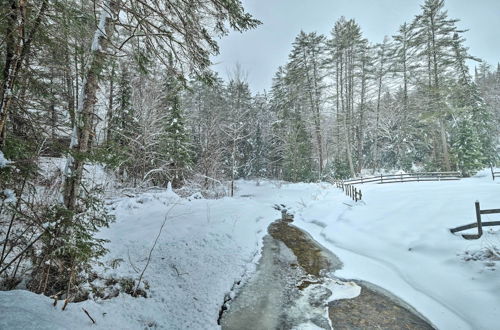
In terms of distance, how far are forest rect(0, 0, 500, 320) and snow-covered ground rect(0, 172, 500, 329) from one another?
700 mm

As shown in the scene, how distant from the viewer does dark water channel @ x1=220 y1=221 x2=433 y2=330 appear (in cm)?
466

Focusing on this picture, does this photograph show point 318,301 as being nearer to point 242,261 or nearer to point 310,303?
point 310,303

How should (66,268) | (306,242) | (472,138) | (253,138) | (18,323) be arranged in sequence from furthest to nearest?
(253,138)
(472,138)
(306,242)
(66,268)
(18,323)

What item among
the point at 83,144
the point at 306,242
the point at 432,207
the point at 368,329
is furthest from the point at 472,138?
the point at 83,144

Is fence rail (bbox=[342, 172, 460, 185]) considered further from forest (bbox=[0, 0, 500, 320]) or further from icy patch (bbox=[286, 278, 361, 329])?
icy patch (bbox=[286, 278, 361, 329])

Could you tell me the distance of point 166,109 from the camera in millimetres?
17922

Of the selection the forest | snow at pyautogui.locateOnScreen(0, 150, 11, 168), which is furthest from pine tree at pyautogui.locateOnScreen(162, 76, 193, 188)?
snow at pyautogui.locateOnScreen(0, 150, 11, 168)

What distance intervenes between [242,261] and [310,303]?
8.33 feet

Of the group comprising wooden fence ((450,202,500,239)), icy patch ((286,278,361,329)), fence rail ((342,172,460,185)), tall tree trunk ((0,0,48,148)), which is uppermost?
tall tree trunk ((0,0,48,148))

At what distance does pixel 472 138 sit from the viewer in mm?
22766

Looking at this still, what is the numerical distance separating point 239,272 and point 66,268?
426 centimetres

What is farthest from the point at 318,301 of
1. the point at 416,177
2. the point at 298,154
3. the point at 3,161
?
the point at 298,154

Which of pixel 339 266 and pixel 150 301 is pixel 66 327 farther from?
pixel 339 266

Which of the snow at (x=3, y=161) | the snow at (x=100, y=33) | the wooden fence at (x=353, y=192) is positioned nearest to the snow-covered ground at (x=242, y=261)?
the snow at (x=3, y=161)
